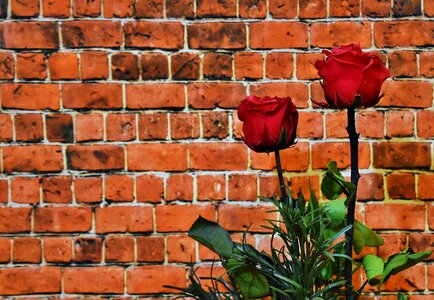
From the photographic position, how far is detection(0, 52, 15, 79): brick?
5.09 ft

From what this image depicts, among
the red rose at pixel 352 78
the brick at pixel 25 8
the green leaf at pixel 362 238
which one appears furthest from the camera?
the brick at pixel 25 8

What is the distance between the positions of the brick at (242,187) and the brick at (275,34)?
0.36 m

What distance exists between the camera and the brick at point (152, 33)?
5.10ft

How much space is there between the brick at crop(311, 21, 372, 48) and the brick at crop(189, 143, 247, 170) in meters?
0.36

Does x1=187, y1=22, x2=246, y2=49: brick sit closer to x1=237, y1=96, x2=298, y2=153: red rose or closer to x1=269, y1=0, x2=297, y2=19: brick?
x1=269, y1=0, x2=297, y2=19: brick

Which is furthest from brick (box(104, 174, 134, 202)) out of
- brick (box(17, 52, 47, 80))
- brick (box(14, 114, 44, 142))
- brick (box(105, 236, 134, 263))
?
brick (box(17, 52, 47, 80))

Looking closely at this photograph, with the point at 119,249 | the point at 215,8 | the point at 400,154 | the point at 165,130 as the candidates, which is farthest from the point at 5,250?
the point at 400,154

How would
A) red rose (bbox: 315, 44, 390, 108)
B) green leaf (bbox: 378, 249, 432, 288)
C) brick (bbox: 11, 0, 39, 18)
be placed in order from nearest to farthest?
red rose (bbox: 315, 44, 390, 108), green leaf (bbox: 378, 249, 432, 288), brick (bbox: 11, 0, 39, 18)

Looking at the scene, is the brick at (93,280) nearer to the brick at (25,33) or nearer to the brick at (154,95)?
the brick at (154,95)

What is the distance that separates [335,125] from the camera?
157cm

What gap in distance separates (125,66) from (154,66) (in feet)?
0.26

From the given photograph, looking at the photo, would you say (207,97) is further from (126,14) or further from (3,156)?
(3,156)

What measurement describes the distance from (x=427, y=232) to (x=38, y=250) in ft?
3.52

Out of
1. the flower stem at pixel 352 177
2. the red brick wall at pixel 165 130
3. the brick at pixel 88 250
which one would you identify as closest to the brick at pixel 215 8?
the red brick wall at pixel 165 130
